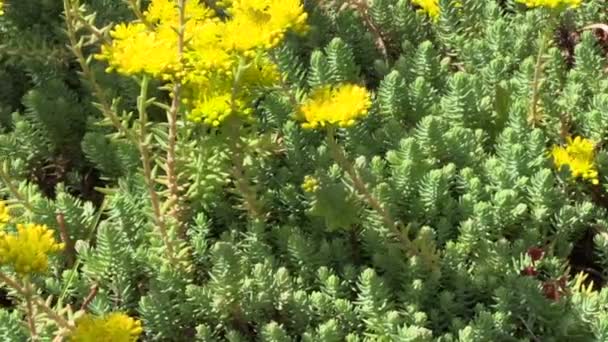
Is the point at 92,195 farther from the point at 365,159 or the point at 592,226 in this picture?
the point at 592,226

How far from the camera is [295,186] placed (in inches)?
99.4

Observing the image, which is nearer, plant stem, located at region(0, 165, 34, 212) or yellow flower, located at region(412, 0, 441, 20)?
plant stem, located at region(0, 165, 34, 212)

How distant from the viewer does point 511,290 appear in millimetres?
2244

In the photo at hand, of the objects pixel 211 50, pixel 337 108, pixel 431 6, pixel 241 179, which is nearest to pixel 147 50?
pixel 211 50

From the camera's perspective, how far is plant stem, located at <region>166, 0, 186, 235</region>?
77.1 inches

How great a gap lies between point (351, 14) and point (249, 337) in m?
1.22

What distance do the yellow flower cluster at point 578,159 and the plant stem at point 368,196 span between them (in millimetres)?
498

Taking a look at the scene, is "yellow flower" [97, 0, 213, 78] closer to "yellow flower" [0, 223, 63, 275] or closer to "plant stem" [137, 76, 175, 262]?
"plant stem" [137, 76, 175, 262]

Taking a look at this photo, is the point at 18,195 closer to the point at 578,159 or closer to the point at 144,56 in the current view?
the point at 144,56

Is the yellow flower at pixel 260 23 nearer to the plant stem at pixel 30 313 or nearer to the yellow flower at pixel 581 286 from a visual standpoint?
the plant stem at pixel 30 313

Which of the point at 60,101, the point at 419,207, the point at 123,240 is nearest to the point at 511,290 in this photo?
the point at 419,207

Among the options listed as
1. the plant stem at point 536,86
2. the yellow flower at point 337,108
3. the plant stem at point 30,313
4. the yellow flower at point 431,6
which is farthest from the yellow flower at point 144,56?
the yellow flower at point 431,6

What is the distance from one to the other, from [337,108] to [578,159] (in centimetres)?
91

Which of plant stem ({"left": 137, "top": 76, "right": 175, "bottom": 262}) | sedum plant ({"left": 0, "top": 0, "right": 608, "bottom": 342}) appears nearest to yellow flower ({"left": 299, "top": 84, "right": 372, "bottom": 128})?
sedum plant ({"left": 0, "top": 0, "right": 608, "bottom": 342})
